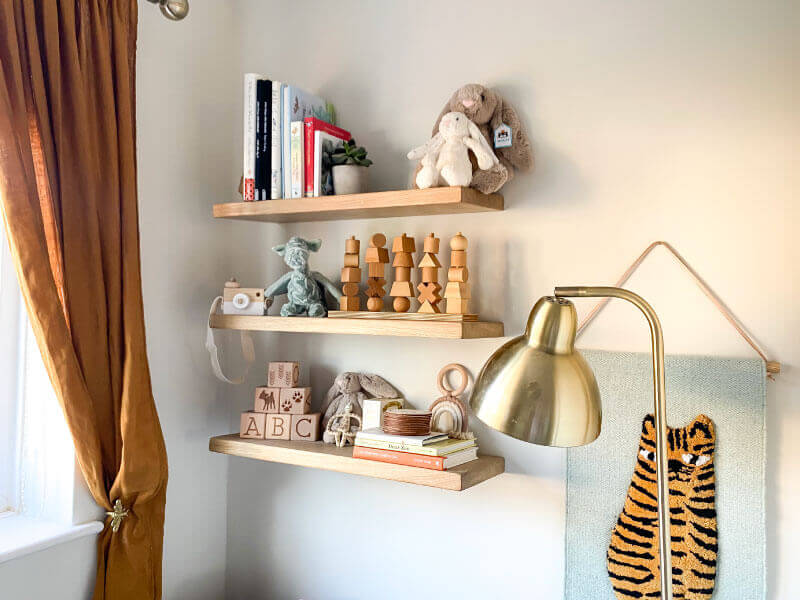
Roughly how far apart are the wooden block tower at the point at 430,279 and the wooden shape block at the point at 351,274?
17 cm

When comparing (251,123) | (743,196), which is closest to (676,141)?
(743,196)

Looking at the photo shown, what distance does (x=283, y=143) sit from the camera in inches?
65.6

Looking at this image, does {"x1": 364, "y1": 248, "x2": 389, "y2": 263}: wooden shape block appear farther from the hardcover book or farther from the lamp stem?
the lamp stem

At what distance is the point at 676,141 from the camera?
1399 millimetres

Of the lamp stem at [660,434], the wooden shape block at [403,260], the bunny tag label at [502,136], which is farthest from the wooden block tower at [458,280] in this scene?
the lamp stem at [660,434]

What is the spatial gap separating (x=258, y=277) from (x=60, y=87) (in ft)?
2.38

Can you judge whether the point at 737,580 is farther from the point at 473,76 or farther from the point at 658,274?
the point at 473,76

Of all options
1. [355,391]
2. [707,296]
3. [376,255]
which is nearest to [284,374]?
[355,391]

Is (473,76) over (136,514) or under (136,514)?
over

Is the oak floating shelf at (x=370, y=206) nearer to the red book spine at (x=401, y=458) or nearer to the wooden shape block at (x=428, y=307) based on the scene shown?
the wooden shape block at (x=428, y=307)

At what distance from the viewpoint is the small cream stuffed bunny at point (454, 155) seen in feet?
4.77

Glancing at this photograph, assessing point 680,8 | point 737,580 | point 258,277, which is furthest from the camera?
point 258,277

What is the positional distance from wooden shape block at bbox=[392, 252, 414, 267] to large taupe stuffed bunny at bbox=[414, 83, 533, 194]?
0.65 ft

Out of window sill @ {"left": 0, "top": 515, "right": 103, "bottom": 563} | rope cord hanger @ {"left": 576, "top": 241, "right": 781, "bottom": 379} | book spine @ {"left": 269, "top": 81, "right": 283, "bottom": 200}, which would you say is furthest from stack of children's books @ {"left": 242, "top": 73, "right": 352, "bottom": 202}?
window sill @ {"left": 0, "top": 515, "right": 103, "bottom": 563}
